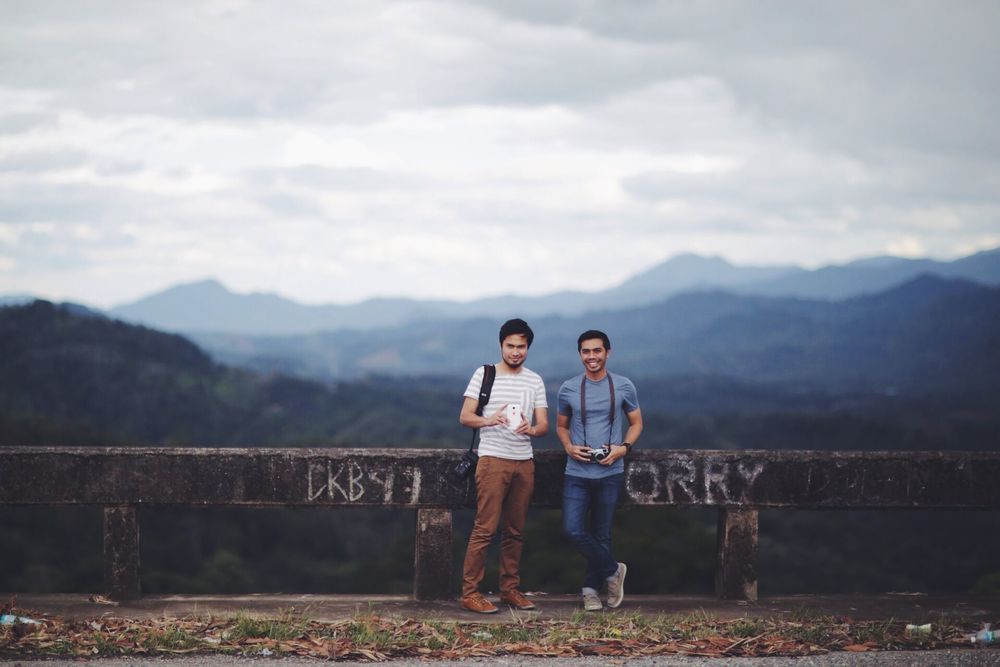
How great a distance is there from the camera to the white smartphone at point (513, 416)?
5.90 m

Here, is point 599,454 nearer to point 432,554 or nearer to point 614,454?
point 614,454

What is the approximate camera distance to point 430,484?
20.7 ft

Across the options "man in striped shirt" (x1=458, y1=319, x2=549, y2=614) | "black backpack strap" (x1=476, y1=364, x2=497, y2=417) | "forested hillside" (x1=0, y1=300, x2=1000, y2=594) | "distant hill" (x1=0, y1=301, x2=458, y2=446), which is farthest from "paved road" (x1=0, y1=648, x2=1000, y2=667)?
"distant hill" (x1=0, y1=301, x2=458, y2=446)

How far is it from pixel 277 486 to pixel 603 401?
2.25 meters

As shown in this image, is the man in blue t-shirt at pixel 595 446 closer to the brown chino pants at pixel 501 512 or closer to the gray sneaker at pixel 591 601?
the gray sneaker at pixel 591 601

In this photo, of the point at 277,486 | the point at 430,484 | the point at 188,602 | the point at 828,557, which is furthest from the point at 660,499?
the point at 828,557

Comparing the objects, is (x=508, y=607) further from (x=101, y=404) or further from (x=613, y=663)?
(x=101, y=404)

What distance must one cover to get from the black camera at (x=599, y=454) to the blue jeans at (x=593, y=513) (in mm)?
155

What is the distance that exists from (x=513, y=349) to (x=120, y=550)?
9.73 ft

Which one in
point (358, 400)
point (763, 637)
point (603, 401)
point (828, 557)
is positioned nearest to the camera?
point (763, 637)

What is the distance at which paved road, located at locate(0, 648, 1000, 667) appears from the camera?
5.02 meters

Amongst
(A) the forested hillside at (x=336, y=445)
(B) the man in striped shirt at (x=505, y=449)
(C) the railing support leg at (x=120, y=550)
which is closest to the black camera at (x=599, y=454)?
(B) the man in striped shirt at (x=505, y=449)

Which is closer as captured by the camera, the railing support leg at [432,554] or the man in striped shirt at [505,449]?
the man in striped shirt at [505,449]

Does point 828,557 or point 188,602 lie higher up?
point 188,602
